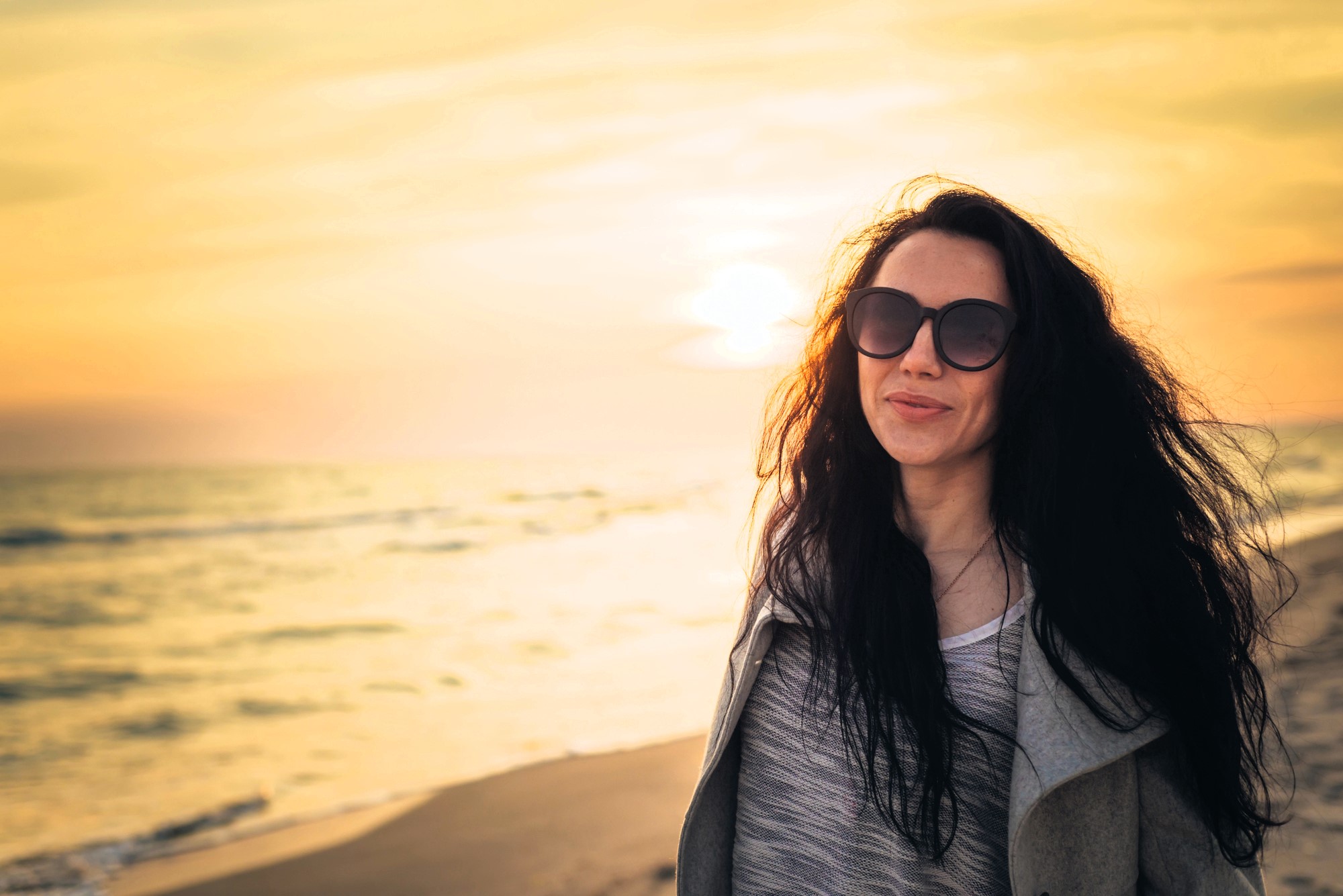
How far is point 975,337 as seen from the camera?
1.97m

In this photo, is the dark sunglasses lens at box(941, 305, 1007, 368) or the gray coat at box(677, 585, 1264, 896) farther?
the dark sunglasses lens at box(941, 305, 1007, 368)

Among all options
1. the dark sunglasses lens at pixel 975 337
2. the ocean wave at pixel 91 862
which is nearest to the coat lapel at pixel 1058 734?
the dark sunglasses lens at pixel 975 337

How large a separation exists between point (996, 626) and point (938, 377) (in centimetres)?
53

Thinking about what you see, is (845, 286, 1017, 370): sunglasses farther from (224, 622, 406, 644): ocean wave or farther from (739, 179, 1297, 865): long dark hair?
(224, 622, 406, 644): ocean wave

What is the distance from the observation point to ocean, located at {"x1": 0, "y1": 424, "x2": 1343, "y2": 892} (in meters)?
6.51

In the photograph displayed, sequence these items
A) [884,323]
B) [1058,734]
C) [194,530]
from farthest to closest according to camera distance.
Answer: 1. [194,530]
2. [884,323]
3. [1058,734]

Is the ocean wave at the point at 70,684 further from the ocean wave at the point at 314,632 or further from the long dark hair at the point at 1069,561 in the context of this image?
the long dark hair at the point at 1069,561

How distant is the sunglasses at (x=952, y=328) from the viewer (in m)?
1.96

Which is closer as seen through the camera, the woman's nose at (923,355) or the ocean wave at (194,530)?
the woman's nose at (923,355)

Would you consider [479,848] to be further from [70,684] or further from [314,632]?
[314,632]

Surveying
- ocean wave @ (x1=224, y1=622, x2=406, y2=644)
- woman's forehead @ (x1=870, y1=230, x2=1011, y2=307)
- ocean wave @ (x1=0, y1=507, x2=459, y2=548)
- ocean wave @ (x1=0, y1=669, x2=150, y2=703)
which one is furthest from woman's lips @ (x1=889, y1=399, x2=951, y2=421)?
ocean wave @ (x1=0, y1=507, x2=459, y2=548)

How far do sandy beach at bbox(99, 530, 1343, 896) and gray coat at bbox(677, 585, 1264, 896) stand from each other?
2742 mm

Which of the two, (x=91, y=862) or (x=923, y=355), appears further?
(x=91, y=862)

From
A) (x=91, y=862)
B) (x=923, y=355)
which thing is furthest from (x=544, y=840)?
(x=923, y=355)
